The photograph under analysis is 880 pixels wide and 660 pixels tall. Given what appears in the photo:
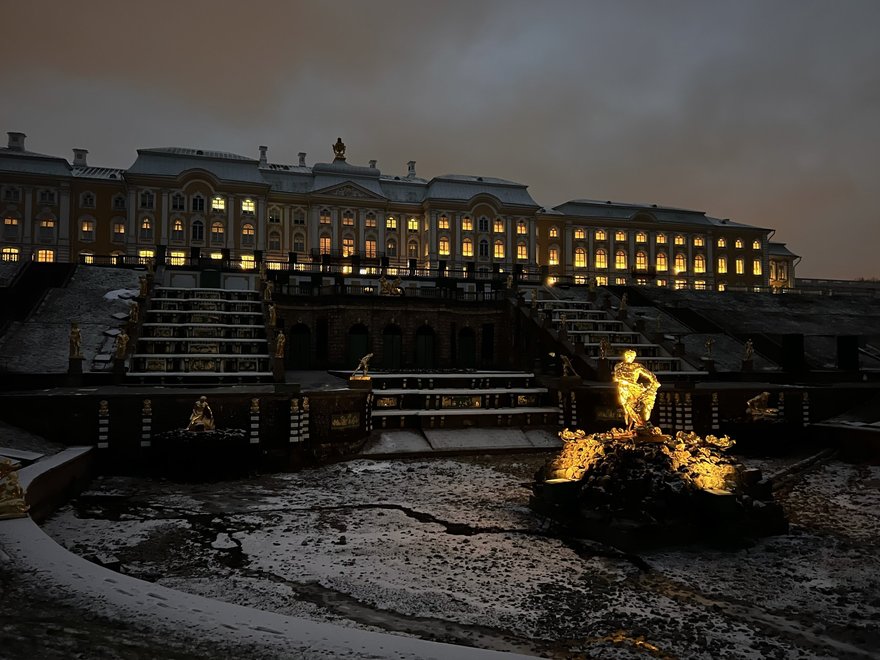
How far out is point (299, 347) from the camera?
1401 inches

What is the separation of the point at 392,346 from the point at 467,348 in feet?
16.3

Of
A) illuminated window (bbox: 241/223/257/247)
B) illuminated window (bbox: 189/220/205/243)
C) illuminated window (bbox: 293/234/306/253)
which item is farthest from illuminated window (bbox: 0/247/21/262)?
illuminated window (bbox: 293/234/306/253)

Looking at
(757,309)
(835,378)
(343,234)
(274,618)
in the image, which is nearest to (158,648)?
(274,618)

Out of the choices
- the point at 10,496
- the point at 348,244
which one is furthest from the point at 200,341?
the point at 348,244

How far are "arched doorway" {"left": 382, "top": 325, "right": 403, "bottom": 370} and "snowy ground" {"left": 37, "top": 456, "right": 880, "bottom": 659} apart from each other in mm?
20752

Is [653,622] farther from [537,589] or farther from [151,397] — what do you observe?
[151,397]

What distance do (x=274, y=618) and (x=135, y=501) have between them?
30.1 feet

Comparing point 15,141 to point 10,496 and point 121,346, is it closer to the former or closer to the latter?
point 121,346

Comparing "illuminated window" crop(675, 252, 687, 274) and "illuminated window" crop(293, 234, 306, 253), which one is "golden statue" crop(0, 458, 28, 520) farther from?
"illuminated window" crop(675, 252, 687, 274)

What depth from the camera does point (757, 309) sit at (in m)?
48.6

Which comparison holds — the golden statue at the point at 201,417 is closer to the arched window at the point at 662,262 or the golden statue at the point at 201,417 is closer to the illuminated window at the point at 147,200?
the illuminated window at the point at 147,200

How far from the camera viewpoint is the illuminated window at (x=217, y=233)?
6706 cm

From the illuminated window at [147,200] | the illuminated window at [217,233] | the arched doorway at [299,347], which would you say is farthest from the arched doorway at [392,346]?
the illuminated window at [147,200]

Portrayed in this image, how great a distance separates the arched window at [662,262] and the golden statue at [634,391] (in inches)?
2871
